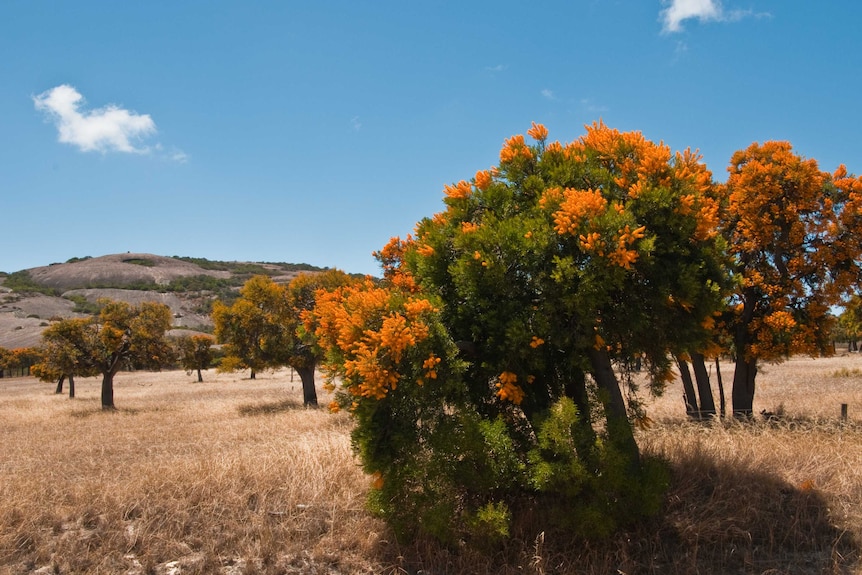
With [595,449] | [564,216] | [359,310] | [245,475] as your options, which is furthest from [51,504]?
[564,216]

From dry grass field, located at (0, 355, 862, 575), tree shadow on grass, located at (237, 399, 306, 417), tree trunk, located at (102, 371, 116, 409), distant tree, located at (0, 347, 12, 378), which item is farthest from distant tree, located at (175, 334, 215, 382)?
dry grass field, located at (0, 355, 862, 575)

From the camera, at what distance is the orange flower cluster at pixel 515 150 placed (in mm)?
Result: 8031

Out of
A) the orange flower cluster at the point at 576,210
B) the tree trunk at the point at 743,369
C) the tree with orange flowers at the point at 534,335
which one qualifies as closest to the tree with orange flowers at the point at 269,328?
the tree trunk at the point at 743,369

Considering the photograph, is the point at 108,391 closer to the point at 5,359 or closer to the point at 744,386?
the point at 744,386

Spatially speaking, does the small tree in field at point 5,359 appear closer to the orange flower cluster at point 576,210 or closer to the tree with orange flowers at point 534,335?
the tree with orange flowers at point 534,335

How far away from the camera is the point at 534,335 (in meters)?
6.78

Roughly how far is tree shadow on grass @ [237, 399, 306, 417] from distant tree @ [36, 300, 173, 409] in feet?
21.6

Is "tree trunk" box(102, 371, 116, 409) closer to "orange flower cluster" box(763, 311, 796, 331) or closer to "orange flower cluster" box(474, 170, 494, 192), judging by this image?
"orange flower cluster" box(474, 170, 494, 192)

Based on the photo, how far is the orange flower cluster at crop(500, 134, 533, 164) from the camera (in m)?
8.03

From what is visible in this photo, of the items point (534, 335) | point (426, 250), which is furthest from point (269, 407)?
point (534, 335)

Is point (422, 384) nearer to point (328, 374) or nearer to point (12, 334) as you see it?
point (328, 374)

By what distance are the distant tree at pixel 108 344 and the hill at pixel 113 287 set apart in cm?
6447

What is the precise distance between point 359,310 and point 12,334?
4106 inches

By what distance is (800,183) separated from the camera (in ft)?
42.1
